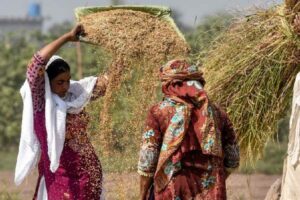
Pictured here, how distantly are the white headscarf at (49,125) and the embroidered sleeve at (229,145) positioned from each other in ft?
3.26

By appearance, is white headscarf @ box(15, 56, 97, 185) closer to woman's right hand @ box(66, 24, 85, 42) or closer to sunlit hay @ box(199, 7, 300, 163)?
woman's right hand @ box(66, 24, 85, 42)

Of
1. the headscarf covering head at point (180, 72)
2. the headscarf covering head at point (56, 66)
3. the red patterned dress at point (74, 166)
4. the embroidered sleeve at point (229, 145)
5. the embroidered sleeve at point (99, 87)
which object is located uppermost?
the headscarf covering head at point (180, 72)

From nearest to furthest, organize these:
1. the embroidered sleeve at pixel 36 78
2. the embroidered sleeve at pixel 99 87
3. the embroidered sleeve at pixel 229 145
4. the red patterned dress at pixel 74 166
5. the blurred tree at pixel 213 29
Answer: the embroidered sleeve at pixel 229 145 → the embroidered sleeve at pixel 36 78 → the red patterned dress at pixel 74 166 → the embroidered sleeve at pixel 99 87 → the blurred tree at pixel 213 29

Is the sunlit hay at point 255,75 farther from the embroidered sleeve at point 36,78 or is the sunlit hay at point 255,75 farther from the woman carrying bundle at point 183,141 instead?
the embroidered sleeve at point 36,78

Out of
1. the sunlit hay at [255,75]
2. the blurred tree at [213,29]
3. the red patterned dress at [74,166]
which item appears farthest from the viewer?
the blurred tree at [213,29]

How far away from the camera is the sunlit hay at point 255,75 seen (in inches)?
267

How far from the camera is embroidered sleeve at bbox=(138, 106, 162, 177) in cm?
573

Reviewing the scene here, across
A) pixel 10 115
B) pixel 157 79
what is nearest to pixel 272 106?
pixel 157 79

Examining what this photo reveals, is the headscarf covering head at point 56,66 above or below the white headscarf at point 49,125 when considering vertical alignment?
above

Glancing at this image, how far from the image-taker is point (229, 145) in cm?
594

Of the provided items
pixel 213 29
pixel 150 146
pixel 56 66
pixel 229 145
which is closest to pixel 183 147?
pixel 150 146

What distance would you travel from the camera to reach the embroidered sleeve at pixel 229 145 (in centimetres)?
590

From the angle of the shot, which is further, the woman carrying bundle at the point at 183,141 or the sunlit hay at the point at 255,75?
the sunlit hay at the point at 255,75

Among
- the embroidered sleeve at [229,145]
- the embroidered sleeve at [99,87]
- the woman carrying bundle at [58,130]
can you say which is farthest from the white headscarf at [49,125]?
the embroidered sleeve at [229,145]
